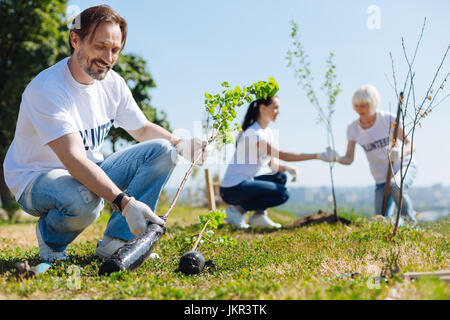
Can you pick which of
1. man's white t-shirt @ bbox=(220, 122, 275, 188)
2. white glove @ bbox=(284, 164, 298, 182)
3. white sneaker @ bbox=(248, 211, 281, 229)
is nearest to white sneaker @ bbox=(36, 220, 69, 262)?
man's white t-shirt @ bbox=(220, 122, 275, 188)

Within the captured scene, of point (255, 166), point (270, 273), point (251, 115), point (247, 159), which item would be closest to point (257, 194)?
point (255, 166)

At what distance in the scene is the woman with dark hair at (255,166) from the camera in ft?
19.6

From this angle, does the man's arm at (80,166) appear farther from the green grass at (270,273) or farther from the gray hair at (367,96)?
the gray hair at (367,96)

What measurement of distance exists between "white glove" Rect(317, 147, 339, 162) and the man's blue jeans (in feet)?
10.6

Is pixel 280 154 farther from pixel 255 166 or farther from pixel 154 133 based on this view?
pixel 154 133

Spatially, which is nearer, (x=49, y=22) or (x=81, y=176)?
(x=81, y=176)

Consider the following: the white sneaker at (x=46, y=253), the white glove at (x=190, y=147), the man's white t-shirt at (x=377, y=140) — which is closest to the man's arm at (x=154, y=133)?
the white glove at (x=190, y=147)

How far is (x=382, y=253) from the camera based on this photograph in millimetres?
3121

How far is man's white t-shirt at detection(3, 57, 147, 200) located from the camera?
2.79 metres

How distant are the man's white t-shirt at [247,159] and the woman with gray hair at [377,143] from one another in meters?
1.16

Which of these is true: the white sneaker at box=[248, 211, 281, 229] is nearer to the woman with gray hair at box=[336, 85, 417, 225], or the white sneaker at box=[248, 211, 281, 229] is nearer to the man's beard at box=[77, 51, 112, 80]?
the woman with gray hair at box=[336, 85, 417, 225]
